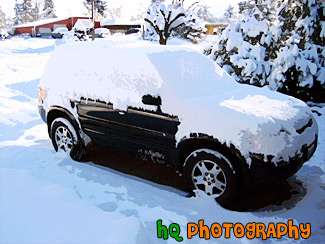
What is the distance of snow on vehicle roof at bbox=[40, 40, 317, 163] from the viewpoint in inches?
130

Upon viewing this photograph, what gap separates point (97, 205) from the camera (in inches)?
133

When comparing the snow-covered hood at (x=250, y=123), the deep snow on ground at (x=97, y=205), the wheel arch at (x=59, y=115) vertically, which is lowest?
the deep snow on ground at (x=97, y=205)

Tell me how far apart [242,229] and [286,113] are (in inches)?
61.1

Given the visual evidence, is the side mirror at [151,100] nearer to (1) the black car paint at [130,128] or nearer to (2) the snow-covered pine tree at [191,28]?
(1) the black car paint at [130,128]

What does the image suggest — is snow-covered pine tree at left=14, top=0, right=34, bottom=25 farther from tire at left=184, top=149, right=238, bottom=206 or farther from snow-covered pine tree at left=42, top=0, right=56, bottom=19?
tire at left=184, top=149, right=238, bottom=206

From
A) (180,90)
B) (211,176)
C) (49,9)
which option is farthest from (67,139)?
(49,9)

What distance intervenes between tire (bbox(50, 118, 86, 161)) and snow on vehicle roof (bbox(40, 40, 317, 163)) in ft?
1.13

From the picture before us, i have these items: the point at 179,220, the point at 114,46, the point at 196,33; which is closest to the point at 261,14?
the point at 114,46

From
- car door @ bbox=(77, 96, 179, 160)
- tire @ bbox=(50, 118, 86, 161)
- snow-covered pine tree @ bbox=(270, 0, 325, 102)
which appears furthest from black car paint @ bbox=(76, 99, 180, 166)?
snow-covered pine tree @ bbox=(270, 0, 325, 102)

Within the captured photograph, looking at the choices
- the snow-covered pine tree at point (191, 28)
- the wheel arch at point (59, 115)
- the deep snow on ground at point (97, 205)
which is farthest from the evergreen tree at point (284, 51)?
the snow-covered pine tree at point (191, 28)

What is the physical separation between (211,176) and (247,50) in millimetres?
6673

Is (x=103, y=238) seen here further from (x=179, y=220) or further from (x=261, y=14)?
(x=261, y=14)

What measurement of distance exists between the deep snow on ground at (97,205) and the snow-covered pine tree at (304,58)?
3.61m

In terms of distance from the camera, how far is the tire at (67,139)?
15.6 feet
